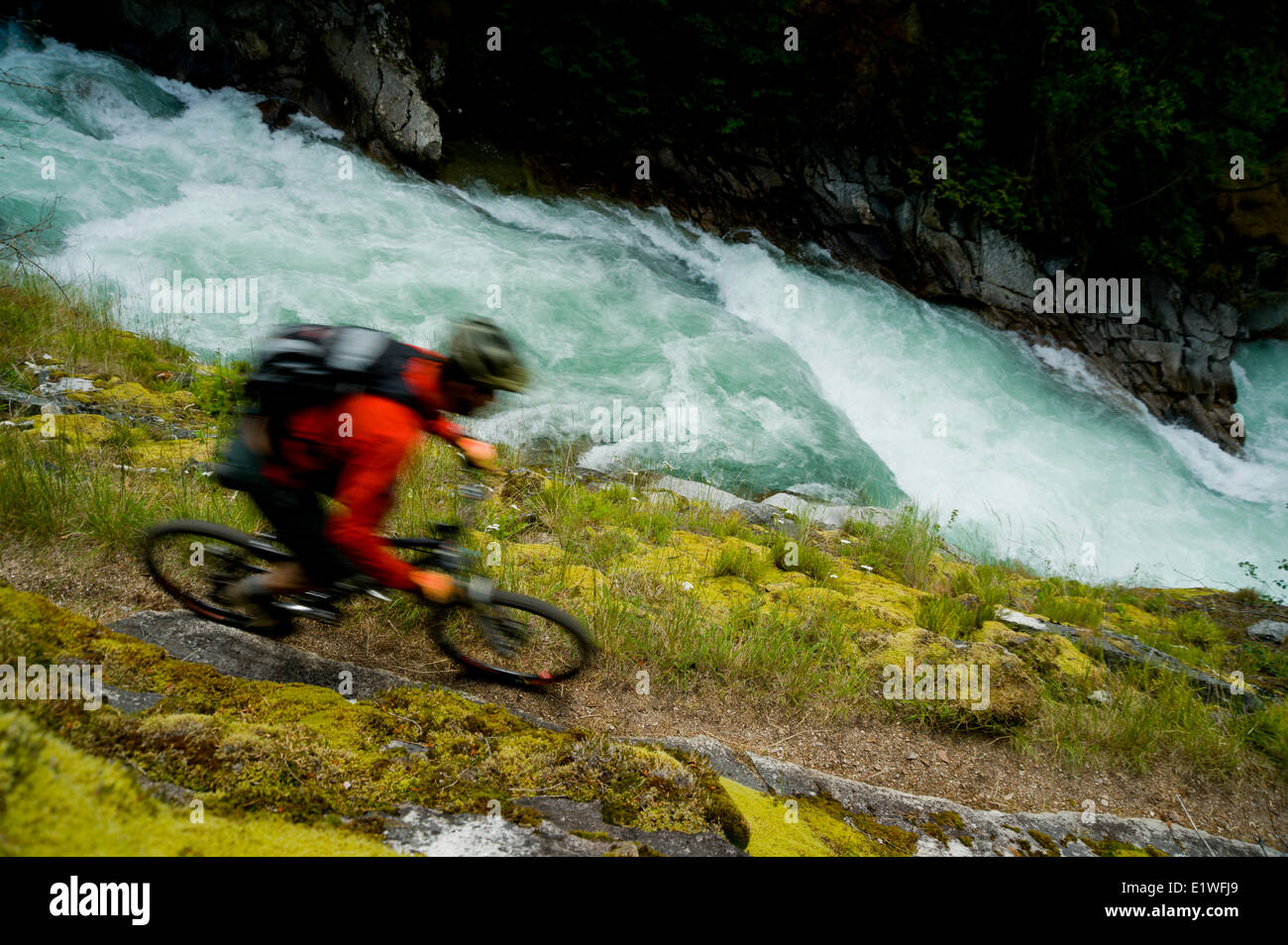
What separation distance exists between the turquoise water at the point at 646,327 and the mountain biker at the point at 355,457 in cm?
456

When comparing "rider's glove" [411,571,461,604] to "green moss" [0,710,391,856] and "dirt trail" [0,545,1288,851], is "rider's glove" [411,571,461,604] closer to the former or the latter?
"dirt trail" [0,545,1288,851]

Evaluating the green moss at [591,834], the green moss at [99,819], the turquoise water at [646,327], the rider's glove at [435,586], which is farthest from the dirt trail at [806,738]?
the turquoise water at [646,327]

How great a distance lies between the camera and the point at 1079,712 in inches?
137

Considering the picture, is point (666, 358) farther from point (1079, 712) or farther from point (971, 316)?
point (971, 316)

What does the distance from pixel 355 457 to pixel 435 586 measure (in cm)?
70

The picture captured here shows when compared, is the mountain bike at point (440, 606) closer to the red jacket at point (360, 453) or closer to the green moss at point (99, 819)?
the red jacket at point (360, 453)

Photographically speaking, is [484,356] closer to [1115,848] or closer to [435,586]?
[435,586]

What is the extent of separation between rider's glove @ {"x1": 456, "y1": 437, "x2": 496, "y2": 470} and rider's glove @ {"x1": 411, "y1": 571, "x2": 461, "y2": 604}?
58 cm

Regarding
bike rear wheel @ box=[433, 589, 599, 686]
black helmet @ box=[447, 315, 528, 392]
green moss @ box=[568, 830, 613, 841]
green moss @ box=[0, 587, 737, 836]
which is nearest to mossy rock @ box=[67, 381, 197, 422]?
green moss @ box=[0, 587, 737, 836]

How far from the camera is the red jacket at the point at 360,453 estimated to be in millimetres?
2461

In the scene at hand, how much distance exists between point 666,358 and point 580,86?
8897mm

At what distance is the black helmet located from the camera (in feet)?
8.08

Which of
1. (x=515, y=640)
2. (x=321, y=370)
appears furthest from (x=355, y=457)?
(x=515, y=640)
